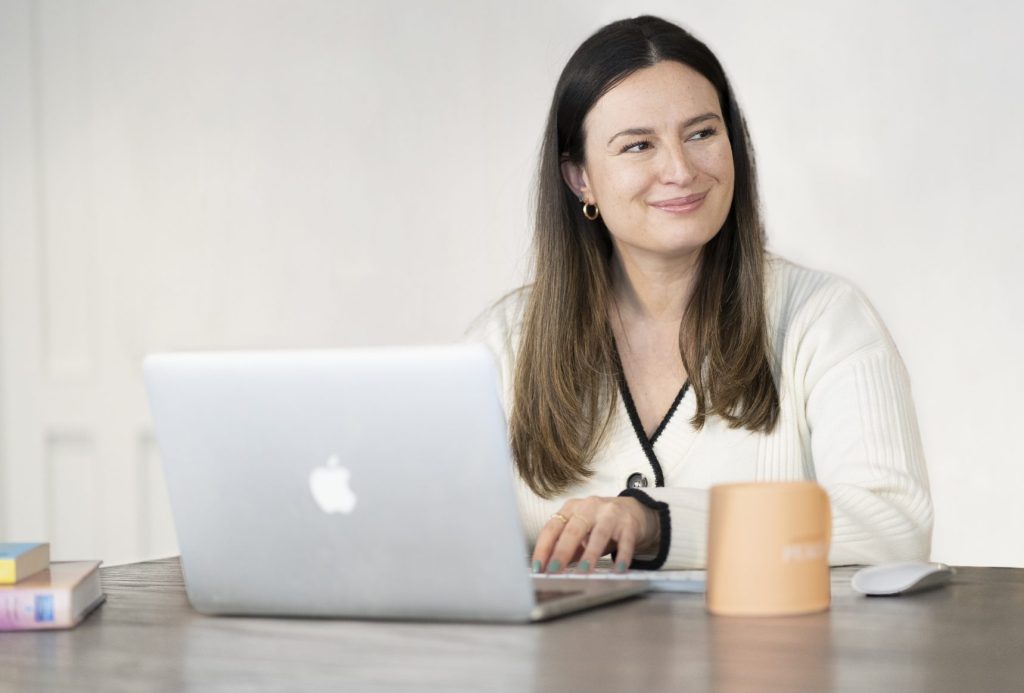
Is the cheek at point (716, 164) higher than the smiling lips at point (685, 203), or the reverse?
the cheek at point (716, 164)

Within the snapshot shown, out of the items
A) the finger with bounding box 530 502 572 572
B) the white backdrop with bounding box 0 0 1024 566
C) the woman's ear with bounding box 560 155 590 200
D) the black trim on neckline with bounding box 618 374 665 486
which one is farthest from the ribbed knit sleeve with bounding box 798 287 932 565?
the white backdrop with bounding box 0 0 1024 566

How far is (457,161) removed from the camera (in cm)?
370

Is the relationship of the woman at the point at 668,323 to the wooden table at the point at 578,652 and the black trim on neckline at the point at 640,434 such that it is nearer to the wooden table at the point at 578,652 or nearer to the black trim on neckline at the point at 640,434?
the black trim on neckline at the point at 640,434

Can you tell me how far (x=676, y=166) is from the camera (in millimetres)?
1967

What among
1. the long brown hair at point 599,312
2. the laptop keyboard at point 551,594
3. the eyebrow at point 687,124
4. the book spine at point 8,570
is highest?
the eyebrow at point 687,124

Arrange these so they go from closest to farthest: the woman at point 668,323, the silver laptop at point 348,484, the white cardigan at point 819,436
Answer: the silver laptop at point 348,484 → the white cardigan at point 819,436 → the woman at point 668,323

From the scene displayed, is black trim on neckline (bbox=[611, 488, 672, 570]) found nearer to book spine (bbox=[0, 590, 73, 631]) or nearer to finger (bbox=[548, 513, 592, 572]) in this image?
finger (bbox=[548, 513, 592, 572])

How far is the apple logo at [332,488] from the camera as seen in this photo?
1.07m

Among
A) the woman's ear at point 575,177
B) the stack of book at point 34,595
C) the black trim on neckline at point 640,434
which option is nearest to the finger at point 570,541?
the stack of book at point 34,595

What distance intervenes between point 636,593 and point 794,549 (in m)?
0.17

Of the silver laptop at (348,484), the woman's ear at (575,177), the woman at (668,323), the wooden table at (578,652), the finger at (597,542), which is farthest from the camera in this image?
the woman's ear at (575,177)

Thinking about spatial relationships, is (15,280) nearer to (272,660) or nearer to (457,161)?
(457,161)

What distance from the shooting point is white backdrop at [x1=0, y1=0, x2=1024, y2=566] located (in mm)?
3262

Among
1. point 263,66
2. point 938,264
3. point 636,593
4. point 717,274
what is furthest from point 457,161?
point 636,593
